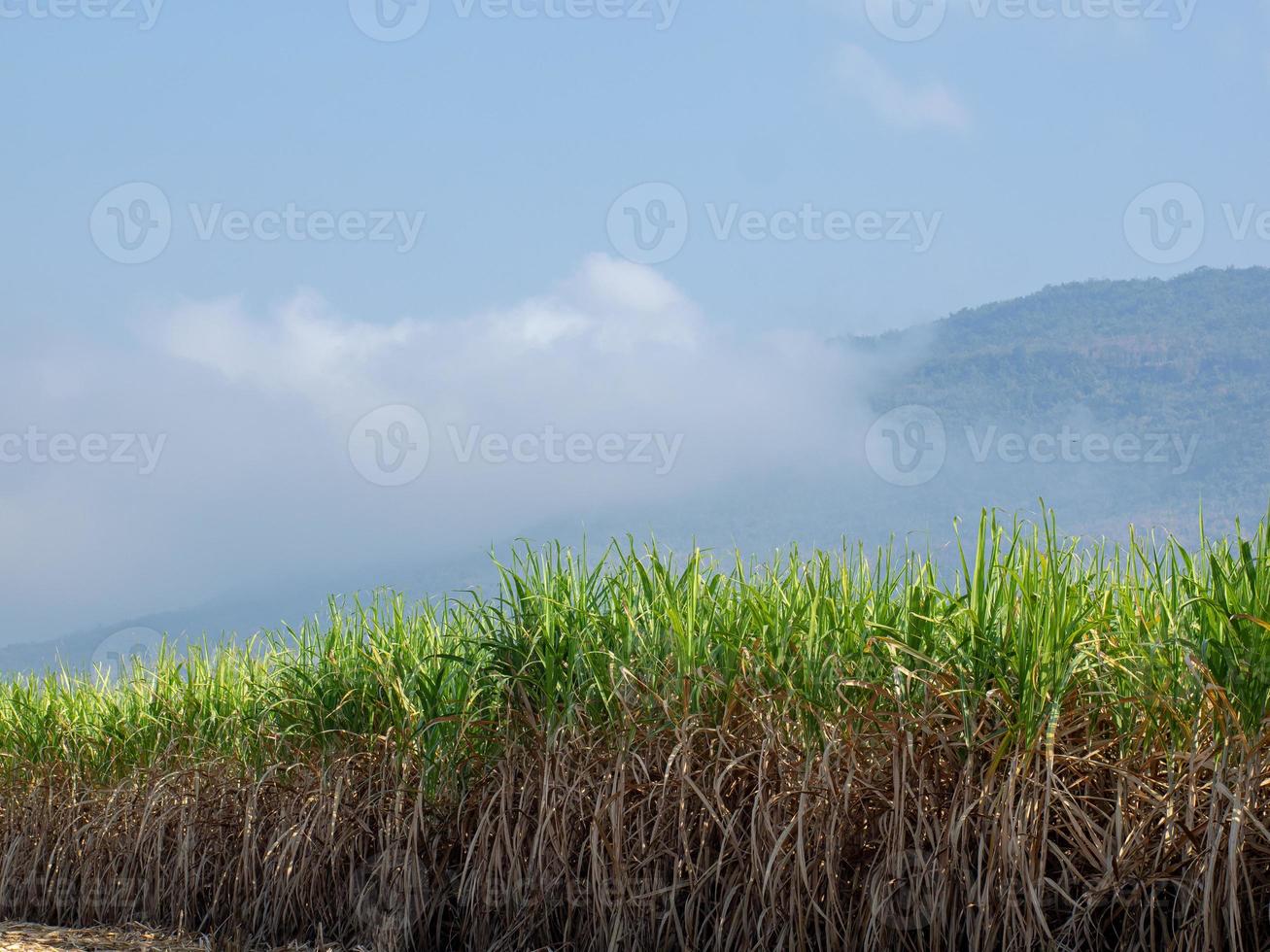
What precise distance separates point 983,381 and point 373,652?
484ft

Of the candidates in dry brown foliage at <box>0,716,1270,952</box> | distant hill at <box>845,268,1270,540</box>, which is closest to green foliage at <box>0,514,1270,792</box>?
dry brown foliage at <box>0,716,1270,952</box>

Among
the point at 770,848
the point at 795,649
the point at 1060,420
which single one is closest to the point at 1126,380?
the point at 1060,420

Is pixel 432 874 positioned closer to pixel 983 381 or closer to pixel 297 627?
pixel 297 627

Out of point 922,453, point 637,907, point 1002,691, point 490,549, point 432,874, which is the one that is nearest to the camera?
point 1002,691

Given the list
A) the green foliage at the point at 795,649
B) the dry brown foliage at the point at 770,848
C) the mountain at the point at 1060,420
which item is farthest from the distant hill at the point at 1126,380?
the dry brown foliage at the point at 770,848

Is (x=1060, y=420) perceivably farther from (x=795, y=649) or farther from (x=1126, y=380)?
(x=795, y=649)

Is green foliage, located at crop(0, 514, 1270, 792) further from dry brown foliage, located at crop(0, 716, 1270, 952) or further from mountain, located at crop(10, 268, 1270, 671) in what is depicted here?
mountain, located at crop(10, 268, 1270, 671)

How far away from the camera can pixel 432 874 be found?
495 centimetres

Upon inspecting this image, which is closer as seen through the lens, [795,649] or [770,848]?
[770,848]

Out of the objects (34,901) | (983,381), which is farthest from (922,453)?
(34,901)

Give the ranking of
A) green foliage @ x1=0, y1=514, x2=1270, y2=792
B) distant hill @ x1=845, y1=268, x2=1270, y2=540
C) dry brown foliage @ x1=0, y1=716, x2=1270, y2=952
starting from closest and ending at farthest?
dry brown foliage @ x1=0, y1=716, x2=1270, y2=952 < green foliage @ x1=0, y1=514, x2=1270, y2=792 < distant hill @ x1=845, y1=268, x2=1270, y2=540

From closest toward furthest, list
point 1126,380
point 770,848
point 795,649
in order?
point 770,848 < point 795,649 < point 1126,380

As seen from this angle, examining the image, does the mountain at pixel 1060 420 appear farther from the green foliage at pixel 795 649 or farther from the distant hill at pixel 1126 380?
the green foliage at pixel 795 649

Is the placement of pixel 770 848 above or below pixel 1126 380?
below
